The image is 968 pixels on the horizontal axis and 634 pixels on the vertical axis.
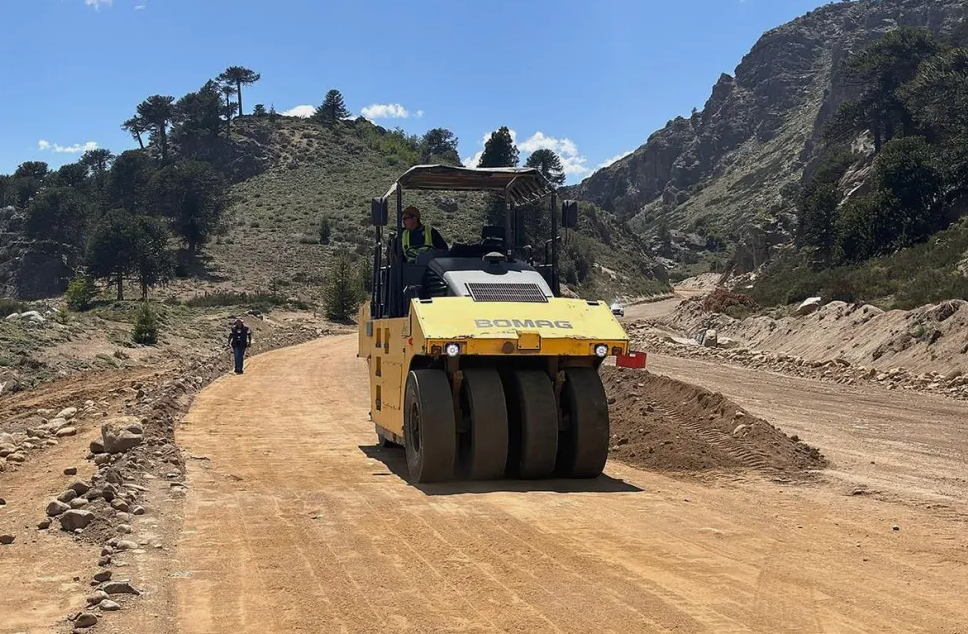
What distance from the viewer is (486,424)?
1006cm

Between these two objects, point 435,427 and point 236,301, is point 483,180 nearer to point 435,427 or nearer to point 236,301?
point 435,427

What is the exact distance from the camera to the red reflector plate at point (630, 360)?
10.3 metres

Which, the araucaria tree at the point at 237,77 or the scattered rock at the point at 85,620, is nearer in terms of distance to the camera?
the scattered rock at the point at 85,620

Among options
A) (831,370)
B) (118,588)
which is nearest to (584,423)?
(118,588)

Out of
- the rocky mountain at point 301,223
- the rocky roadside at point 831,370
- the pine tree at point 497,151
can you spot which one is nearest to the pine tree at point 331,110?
the rocky mountain at point 301,223

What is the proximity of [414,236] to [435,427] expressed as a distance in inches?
132

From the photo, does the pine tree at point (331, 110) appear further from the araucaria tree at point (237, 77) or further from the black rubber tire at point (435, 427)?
the black rubber tire at point (435, 427)

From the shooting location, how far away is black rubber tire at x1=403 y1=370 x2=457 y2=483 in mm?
10094

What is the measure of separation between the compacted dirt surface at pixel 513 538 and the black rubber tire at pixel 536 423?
0.22 meters

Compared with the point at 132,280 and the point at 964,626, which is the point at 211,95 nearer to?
the point at 132,280

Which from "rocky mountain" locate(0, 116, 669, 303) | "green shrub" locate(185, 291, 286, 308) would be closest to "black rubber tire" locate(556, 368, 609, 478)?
"rocky mountain" locate(0, 116, 669, 303)

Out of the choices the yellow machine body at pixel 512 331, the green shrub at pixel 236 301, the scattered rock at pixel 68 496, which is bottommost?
the scattered rock at pixel 68 496

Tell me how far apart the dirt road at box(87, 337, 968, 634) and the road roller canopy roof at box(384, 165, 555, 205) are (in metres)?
3.89

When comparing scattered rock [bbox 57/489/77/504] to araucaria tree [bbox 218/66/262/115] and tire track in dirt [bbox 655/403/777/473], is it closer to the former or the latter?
tire track in dirt [bbox 655/403/777/473]
